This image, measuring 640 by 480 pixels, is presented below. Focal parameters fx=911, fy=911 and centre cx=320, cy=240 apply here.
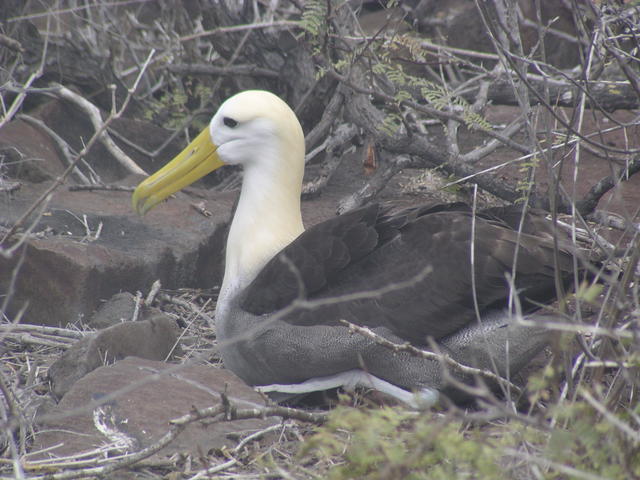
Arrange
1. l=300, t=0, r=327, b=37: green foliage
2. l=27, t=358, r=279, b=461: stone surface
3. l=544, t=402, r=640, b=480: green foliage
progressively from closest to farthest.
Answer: l=544, t=402, r=640, b=480: green foliage → l=27, t=358, r=279, b=461: stone surface → l=300, t=0, r=327, b=37: green foliage

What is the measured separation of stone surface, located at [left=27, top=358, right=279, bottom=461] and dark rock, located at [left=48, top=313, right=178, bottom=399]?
0.22 m

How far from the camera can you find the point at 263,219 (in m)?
4.47

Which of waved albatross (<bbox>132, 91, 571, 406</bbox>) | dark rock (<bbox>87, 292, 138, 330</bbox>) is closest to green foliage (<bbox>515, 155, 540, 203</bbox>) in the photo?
waved albatross (<bbox>132, 91, 571, 406</bbox>)

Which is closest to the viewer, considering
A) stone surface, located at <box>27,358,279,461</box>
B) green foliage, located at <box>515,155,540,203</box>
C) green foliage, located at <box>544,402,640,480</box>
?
green foliage, located at <box>544,402,640,480</box>

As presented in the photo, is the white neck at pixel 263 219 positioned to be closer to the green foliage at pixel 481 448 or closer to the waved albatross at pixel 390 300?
the waved albatross at pixel 390 300

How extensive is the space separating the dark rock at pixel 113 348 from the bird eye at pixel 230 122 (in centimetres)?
102

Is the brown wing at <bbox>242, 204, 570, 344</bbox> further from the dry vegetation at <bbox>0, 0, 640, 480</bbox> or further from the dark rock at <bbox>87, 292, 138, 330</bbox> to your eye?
the dark rock at <bbox>87, 292, 138, 330</bbox>

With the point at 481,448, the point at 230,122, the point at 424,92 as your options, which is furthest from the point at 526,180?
the point at 481,448

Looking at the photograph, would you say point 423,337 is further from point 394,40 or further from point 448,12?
point 448,12

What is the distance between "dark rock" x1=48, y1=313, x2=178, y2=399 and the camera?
13.4 ft

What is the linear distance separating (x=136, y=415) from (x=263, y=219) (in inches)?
49.3

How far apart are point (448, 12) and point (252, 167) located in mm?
→ 3751

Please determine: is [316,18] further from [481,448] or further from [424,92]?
[481,448]

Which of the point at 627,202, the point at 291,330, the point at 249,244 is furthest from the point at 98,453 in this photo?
the point at 627,202
